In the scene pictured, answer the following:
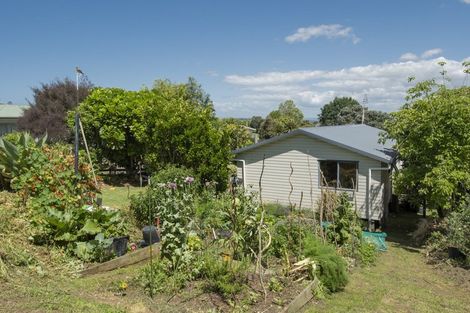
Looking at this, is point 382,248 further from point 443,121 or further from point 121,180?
point 121,180

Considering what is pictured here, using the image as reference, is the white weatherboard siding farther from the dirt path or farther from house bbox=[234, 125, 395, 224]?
the dirt path

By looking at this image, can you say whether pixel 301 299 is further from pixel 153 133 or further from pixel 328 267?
pixel 153 133

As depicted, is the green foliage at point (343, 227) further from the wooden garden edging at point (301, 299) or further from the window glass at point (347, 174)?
the window glass at point (347, 174)

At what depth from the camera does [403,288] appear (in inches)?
323

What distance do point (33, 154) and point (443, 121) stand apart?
36.7ft

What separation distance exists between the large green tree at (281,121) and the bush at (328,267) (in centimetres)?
3429

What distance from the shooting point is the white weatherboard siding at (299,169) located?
14414mm

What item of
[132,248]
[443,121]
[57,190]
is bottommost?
[132,248]

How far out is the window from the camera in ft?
48.6

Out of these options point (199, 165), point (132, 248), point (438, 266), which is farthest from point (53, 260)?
point (199, 165)

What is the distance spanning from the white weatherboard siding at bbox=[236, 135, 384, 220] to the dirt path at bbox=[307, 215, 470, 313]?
3.05m

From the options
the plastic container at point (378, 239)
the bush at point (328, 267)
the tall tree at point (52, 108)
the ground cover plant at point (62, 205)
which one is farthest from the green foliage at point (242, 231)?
the tall tree at point (52, 108)

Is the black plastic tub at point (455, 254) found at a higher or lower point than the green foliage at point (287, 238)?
lower

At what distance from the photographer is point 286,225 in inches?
337
